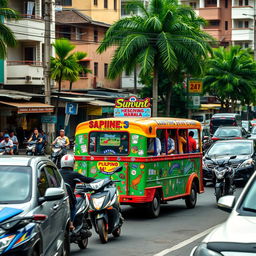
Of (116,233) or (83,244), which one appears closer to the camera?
(83,244)

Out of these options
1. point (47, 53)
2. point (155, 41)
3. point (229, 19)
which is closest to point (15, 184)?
point (47, 53)

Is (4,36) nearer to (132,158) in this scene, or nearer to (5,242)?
(132,158)

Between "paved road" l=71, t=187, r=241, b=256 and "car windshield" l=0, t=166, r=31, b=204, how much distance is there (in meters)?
2.84

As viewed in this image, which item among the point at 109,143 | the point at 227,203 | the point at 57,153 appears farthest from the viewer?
the point at 57,153

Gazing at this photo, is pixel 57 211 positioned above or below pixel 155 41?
below

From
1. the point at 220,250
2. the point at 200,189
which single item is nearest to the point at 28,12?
the point at 200,189

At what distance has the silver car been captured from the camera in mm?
8211

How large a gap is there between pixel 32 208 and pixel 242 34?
306 ft

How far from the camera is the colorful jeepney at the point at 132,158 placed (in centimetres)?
1659

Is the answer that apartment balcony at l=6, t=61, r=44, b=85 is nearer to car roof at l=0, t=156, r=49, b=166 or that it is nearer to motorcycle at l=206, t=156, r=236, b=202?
motorcycle at l=206, t=156, r=236, b=202

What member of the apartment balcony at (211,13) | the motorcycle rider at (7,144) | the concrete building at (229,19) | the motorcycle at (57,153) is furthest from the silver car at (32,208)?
the apartment balcony at (211,13)

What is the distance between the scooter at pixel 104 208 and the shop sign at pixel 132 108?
32.1 ft

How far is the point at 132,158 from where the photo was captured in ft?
54.6

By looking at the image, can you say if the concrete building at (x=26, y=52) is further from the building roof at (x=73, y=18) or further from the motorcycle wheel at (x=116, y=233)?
the motorcycle wheel at (x=116, y=233)
